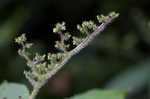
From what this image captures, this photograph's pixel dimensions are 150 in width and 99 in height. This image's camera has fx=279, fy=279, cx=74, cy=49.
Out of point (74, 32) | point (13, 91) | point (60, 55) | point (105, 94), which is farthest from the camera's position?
point (74, 32)

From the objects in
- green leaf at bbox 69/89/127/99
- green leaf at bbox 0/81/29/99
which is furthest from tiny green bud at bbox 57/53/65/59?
green leaf at bbox 69/89/127/99

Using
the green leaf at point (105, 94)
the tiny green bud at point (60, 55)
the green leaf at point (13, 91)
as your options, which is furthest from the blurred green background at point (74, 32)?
the tiny green bud at point (60, 55)

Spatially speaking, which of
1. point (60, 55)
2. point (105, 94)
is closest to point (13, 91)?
point (60, 55)

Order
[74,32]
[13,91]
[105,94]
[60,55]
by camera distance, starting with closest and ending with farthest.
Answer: [60,55] → [13,91] → [105,94] → [74,32]

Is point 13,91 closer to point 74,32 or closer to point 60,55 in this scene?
point 60,55

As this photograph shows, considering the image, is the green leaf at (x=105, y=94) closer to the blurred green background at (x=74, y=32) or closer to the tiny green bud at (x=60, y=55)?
the tiny green bud at (x=60, y=55)

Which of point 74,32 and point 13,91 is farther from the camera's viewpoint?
point 74,32
